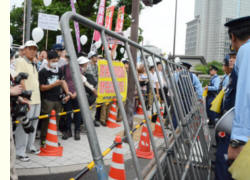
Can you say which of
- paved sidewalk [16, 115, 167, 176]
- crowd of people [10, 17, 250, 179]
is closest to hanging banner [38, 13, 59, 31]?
crowd of people [10, 17, 250, 179]

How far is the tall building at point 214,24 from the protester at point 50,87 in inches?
4228

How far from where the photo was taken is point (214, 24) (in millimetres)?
106938

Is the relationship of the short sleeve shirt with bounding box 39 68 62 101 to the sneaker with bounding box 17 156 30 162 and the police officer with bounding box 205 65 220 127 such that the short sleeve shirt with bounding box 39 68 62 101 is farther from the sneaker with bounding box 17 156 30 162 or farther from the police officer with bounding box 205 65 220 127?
the police officer with bounding box 205 65 220 127

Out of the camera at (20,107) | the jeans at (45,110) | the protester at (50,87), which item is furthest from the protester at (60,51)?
the camera at (20,107)

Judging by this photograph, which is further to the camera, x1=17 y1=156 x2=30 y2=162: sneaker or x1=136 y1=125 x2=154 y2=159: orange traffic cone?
x1=136 y1=125 x2=154 y2=159: orange traffic cone

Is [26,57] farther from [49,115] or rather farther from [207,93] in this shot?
[207,93]

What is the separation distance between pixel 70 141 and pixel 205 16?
117 metres

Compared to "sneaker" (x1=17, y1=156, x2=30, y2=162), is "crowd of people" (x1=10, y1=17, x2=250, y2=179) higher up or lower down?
higher up

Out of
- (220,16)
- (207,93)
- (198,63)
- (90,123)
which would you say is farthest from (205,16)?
(90,123)

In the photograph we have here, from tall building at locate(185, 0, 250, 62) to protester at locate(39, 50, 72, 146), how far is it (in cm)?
10739

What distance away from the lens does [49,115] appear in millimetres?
4273

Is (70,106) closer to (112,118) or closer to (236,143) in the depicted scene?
(112,118)

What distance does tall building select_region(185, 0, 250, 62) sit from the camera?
104 metres

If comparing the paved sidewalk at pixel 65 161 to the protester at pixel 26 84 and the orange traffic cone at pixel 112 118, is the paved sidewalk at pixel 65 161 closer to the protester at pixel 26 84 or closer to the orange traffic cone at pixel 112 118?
the protester at pixel 26 84
